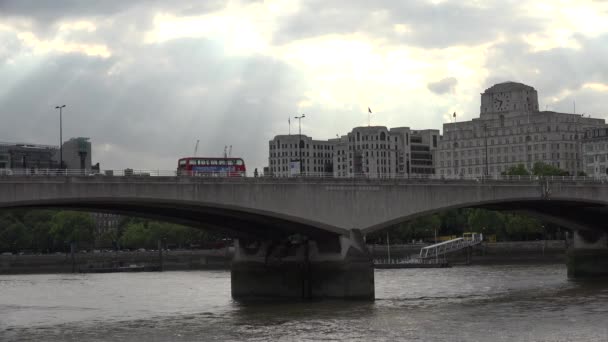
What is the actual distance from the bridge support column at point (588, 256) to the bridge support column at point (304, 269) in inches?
1143

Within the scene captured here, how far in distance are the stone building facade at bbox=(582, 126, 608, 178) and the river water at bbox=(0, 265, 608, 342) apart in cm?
9470

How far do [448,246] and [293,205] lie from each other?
72.0 meters

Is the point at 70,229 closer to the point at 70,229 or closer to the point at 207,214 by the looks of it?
the point at 70,229

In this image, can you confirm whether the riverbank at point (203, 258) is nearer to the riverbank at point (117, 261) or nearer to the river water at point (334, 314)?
the riverbank at point (117, 261)

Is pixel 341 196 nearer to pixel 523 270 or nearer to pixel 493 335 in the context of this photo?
pixel 493 335

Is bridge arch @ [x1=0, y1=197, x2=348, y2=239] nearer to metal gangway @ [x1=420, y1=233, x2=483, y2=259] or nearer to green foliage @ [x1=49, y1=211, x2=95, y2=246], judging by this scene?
metal gangway @ [x1=420, y1=233, x2=483, y2=259]

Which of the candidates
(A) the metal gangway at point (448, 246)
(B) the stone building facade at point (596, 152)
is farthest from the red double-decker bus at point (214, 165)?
(B) the stone building facade at point (596, 152)

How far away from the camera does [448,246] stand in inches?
5468

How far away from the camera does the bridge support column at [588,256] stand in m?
92.2

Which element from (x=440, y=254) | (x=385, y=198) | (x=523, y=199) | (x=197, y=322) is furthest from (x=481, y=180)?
(x=440, y=254)

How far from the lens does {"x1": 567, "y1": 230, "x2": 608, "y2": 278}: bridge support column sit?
92.2 meters

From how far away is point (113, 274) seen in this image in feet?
431

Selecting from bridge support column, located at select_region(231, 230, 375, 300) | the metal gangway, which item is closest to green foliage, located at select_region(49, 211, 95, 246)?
the metal gangway

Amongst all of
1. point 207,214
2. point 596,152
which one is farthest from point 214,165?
point 596,152
